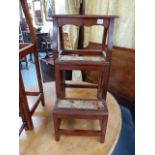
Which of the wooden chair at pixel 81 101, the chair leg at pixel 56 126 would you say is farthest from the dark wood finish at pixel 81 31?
the chair leg at pixel 56 126

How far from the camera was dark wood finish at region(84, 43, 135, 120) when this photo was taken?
177cm

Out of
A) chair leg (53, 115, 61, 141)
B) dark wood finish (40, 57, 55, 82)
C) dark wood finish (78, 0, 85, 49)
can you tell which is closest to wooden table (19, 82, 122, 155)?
chair leg (53, 115, 61, 141)

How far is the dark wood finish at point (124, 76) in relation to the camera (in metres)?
1.77

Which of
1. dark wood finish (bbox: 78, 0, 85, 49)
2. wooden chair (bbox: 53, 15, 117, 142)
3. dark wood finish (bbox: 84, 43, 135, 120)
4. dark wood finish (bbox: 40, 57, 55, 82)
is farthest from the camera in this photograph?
dark wood finish (bbox: 40, 57, 55, 82)

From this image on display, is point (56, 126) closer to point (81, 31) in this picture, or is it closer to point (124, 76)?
point (124, 76)

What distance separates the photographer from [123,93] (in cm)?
190

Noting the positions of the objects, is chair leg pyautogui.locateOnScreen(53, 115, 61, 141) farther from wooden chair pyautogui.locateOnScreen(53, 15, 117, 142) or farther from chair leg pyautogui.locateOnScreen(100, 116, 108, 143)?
chair leg pyautogui.locateOnScreen(100, 116, 108, 143)

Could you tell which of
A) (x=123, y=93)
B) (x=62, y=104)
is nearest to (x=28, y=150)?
(x=62, y=104)

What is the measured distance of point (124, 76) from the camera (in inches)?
72.4

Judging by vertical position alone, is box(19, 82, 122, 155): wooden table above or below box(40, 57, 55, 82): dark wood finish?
below

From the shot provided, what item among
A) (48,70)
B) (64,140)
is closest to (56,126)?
(64,140)

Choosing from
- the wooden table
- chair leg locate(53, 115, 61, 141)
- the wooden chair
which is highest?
the wooden chair
